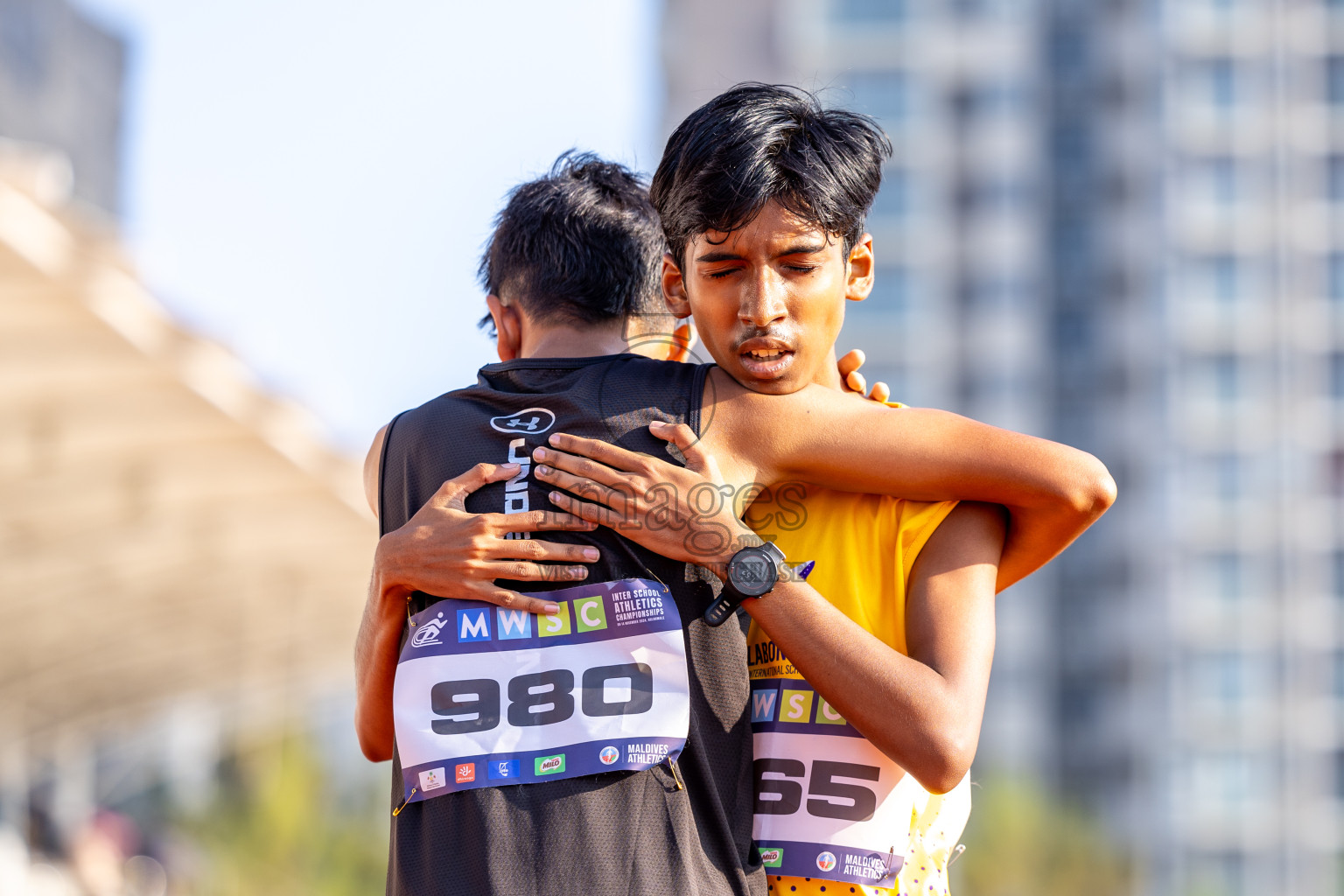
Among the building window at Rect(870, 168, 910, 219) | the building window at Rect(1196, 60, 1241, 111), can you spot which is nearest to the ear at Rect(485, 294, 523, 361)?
the building window at Rect(870, 168, 910, 219)

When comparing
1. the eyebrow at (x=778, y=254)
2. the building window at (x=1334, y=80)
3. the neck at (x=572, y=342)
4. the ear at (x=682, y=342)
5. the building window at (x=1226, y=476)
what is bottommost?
the neck at (x=572, y=342)

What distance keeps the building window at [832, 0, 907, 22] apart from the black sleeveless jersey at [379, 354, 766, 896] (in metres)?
45.0

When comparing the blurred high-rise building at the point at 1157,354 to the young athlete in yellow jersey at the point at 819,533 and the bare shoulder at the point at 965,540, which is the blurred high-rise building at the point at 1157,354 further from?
the bare shoulder at the point at 965,540

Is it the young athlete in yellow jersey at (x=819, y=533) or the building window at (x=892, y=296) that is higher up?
the building window at (x=892, y=296)

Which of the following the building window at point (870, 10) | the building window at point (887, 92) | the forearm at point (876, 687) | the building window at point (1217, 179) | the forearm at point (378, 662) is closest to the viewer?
the forearm at point (876, 687)

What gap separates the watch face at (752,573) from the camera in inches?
82.5

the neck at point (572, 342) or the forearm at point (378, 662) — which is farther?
the neck at point (572, 342)

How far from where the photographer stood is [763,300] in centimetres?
221

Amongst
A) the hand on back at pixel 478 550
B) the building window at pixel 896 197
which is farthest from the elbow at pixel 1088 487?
the building window at pixel 896 197

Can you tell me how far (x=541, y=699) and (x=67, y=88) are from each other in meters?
77.3

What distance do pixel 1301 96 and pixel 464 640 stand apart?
46894 millimetres

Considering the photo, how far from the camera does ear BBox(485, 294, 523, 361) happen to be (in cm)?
256

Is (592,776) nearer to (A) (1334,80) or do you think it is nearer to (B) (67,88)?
(A) (1334,80)

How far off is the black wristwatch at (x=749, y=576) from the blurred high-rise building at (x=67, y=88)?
68883 millimetres
